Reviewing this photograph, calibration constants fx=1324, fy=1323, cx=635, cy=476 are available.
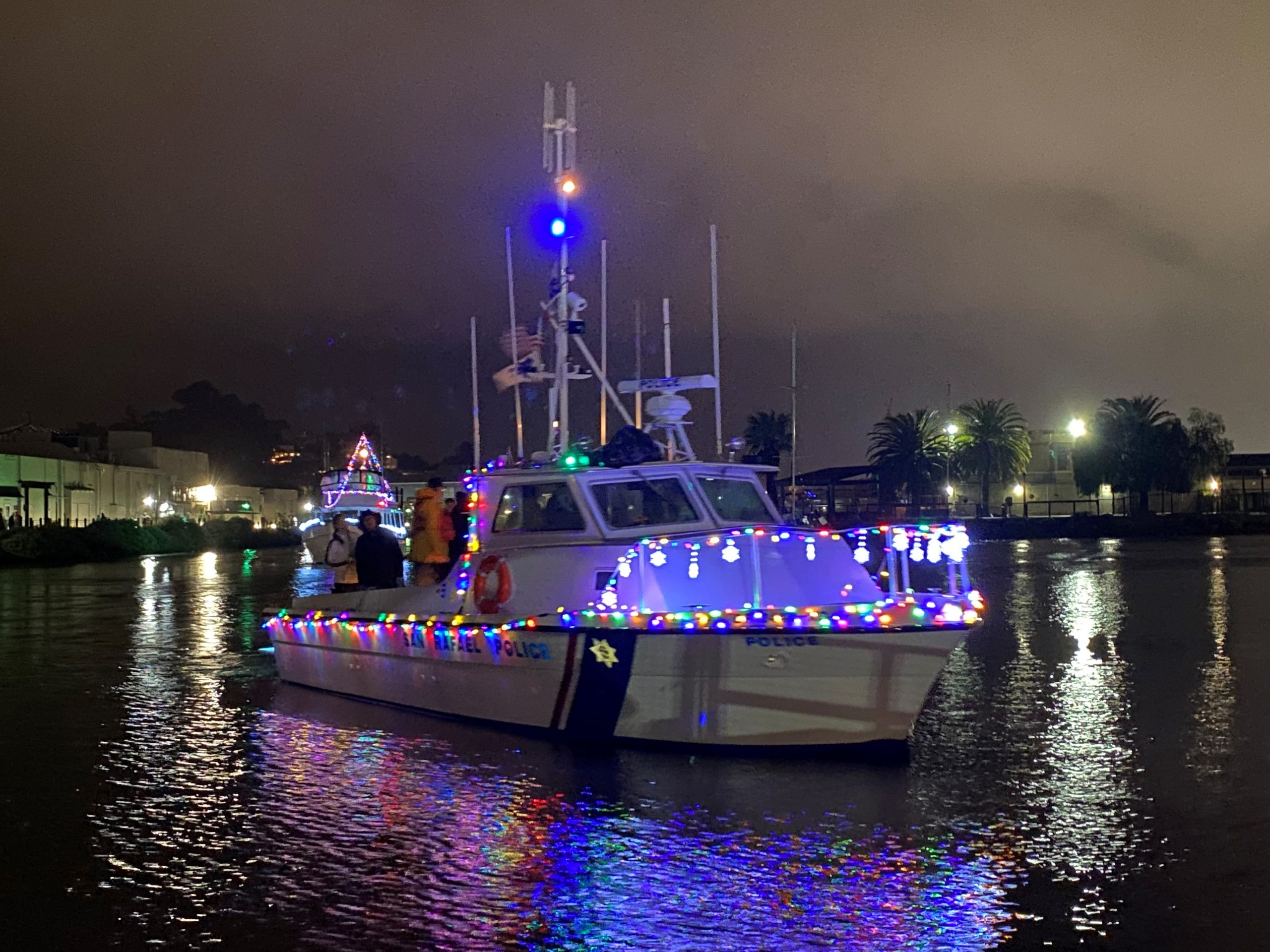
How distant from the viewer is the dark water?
5.52 metres

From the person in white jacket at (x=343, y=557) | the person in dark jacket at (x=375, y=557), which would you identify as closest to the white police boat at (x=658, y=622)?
the person in dark jacket at (x=375, y=557)

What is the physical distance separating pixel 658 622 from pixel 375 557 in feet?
17.4

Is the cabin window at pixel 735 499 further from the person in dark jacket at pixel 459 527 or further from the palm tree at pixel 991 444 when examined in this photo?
the palm tree at pixel 991 444

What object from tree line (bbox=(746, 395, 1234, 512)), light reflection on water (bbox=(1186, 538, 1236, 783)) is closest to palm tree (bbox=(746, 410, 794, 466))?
tree line (bbox=(746, 395, 1234, 512))

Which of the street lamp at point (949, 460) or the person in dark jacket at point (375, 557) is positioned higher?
the street lamp at point (949, 460)

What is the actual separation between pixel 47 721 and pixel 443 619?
3.60 metres

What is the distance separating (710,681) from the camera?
888cm

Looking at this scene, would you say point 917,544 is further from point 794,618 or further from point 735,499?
point 735,499

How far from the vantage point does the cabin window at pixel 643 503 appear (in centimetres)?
1045

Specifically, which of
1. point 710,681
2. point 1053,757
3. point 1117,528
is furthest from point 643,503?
point 1117,528

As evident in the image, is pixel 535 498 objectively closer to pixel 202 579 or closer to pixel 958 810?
pixel 958 810

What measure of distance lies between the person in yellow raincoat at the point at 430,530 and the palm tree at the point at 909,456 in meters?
77.6

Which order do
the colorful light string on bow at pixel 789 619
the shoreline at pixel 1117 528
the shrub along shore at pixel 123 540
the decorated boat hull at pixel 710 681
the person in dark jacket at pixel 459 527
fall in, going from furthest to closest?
the shoreline at pixel 1117 528, the shrub along shore at pixel 123 540, the person in dark jacket at pixel 459 527, the decorated boat hull at pixel 710 681, the colorful light string on bow at pixel 789 619

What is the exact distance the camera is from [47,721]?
11.0 m
